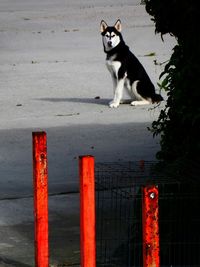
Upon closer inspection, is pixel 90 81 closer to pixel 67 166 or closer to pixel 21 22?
pixel 67 166

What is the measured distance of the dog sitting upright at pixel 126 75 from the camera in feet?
51.5

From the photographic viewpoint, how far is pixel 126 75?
52.2 feet

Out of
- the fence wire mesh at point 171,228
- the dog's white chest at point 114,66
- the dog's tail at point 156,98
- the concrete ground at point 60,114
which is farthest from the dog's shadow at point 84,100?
the fence wire mesh at point 171,228

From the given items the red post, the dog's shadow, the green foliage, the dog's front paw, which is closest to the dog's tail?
the dog's front paw

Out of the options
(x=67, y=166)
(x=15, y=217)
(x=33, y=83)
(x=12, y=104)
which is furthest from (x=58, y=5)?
(x=15, y=217)

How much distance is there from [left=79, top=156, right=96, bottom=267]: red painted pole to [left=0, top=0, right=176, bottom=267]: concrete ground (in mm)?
929

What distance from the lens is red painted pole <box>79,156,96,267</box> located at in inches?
279

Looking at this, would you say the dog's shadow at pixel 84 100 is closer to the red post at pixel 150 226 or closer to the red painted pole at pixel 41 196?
the red painted pole at pixel 41 196

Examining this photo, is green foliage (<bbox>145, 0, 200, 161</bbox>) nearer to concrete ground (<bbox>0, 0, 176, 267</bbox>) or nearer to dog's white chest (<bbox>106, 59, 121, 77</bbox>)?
concrete ground (<bbox>0, 0, 176, 267</bbox>)

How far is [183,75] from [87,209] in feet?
4.56

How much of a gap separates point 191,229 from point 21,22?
19.7 m

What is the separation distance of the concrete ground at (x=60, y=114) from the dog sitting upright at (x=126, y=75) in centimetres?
22

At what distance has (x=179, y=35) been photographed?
8070 millimetres

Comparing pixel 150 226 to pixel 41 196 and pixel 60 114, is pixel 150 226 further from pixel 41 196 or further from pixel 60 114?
pixel 60 114
